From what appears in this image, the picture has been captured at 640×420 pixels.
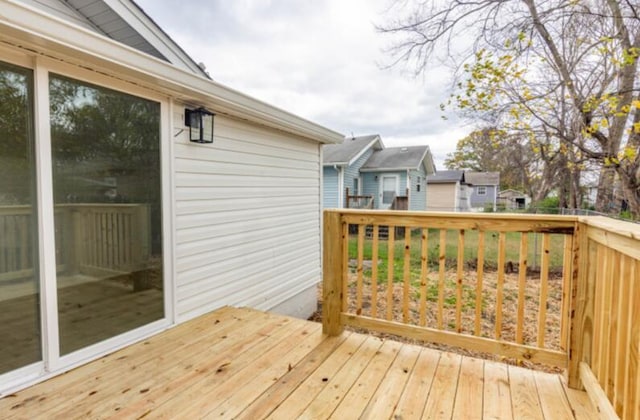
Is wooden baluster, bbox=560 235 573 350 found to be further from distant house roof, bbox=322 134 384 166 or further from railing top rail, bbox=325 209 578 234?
distant house roof, bbox=322 134 384 166

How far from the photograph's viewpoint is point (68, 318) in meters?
2.17

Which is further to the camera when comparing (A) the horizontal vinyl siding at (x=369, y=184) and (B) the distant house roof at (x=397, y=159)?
(A) the horizontal vinyl siding at (x=369, y=184)

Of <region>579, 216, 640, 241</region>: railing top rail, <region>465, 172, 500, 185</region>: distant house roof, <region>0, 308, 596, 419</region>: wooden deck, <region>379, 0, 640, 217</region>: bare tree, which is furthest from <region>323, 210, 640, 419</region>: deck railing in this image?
<region>465, 172, 500, 185</region>: distant house roof

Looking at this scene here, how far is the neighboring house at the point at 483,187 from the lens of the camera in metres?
28.4

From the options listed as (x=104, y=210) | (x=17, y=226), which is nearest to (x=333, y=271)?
(x=104, y=210)

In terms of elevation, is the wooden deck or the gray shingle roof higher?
the gray shingle roof

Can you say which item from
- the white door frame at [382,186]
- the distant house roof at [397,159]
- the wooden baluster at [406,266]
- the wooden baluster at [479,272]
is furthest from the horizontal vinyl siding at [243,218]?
the white door frame at [382,186]

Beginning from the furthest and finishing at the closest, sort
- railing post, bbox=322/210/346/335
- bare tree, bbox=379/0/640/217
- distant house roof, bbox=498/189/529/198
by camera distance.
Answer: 1. distant house roof, bbox=498/189/529/198
2. bare tree, bbox=379/0/640/217
3. railing post, bbox=322/210/346/335

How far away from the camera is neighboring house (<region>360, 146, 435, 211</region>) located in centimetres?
1405

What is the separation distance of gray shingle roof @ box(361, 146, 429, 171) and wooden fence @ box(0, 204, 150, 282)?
12.3 metres

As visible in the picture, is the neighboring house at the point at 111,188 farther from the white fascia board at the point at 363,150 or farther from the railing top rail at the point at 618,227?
the white fascia board at the point at 363,150

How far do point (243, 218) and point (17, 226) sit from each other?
206cm

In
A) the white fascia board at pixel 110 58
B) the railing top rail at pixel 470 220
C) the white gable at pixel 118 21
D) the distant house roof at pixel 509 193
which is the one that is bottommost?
the railing top rail at pixel 470 220

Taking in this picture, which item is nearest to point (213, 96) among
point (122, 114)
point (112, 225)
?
point (122, 114)
